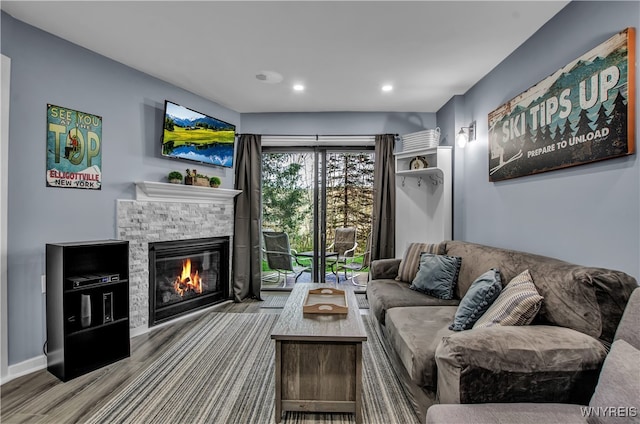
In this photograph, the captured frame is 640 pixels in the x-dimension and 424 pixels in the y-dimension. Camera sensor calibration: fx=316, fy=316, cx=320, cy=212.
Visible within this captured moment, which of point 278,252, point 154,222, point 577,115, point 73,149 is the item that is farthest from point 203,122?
point 577,115

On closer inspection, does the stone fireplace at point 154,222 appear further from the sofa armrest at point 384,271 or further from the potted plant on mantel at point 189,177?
the sofa armrest at point 384,271

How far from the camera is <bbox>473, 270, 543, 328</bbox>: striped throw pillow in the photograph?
1622mm

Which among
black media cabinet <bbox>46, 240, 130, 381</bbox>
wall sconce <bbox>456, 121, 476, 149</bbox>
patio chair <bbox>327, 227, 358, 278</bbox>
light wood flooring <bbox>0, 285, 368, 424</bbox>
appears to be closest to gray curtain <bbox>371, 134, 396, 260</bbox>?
patio chair <bbox>327, 227, 358, 278</bbox>

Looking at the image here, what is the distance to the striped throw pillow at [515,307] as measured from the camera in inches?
63.9

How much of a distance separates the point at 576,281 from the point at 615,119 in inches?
35.0

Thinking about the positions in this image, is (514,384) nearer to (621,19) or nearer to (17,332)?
(621,19)

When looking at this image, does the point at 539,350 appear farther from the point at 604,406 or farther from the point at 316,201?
the point at 316,201

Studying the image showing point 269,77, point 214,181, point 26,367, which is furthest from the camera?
point 214,181

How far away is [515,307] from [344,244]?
305 cm

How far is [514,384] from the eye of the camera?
4.29ft

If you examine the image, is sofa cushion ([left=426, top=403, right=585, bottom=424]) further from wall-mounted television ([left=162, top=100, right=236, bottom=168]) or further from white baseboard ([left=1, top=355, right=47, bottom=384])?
wall-mounted television ([left=162, top=100, right=236, bottom=168])

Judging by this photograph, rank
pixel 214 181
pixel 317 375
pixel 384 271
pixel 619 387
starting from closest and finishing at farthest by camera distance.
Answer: pixel 619 387, pixel 317 375, pixel 384 271, pixel 214 181

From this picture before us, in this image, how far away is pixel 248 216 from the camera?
4.35m

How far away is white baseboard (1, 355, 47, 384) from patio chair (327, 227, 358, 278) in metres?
3.23
